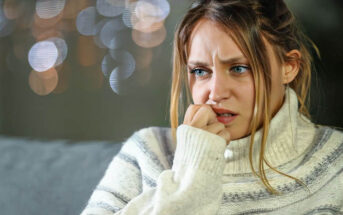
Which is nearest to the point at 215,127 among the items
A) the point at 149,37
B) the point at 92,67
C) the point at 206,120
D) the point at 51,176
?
the point at 206,120

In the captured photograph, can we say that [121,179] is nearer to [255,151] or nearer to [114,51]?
[255,151]

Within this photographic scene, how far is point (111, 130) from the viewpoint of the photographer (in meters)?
1.79

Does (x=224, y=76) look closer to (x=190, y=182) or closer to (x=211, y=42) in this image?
(x=211, y=42)

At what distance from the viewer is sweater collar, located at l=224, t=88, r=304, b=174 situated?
3.42ft

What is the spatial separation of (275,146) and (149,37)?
0.77 m

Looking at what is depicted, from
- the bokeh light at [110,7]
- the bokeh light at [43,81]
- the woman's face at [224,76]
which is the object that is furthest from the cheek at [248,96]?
the bokeh light at [43,81]

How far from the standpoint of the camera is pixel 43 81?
195 cm

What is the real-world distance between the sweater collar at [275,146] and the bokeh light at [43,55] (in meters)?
1.12

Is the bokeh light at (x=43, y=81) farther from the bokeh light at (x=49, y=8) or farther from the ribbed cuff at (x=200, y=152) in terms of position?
the ribbed cuff at (x=200, y=152)

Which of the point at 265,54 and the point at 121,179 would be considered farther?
the point at 121,179

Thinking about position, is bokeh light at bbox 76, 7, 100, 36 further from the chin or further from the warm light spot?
the chin

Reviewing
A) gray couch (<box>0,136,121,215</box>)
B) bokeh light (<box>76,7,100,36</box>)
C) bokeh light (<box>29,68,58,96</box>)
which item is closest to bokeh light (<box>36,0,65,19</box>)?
bokeh light (<box>76,7,100,36</box>)

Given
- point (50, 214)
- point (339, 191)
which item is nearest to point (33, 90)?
point (50, 214)

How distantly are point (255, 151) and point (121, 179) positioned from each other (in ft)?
1.17
